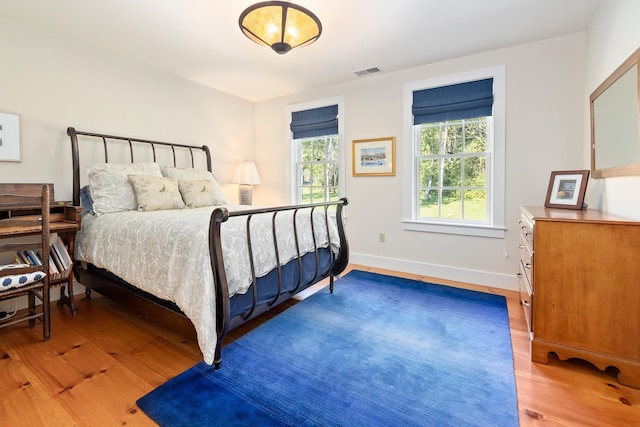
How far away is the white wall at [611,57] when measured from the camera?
5.34 ft

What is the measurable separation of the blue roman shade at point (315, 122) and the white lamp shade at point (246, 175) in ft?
2.52

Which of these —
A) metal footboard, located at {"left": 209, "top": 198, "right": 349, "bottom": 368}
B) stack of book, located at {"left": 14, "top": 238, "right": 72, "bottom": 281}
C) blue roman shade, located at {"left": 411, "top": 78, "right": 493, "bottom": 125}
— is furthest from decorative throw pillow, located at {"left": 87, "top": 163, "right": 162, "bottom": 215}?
blue roman shade, located at {"left": 411, "top": 78, "right": 493, "bottom": 125}

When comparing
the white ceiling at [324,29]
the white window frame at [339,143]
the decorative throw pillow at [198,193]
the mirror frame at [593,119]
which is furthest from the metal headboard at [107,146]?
the mirror frame at [593,119]

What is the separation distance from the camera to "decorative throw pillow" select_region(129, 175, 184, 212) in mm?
2592

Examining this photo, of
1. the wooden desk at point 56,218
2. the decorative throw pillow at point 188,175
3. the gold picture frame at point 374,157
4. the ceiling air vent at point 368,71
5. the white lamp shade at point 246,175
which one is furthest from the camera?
the white lamp shade at point 246,175

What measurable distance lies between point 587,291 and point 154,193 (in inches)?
123

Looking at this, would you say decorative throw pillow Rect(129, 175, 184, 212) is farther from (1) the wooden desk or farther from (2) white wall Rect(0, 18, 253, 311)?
(2) white wall Rect(0, 18, 253, 311)

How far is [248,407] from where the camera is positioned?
135cm

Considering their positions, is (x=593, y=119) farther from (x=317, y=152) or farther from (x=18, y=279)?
(x=18, y=279)

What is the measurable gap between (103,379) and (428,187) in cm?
322

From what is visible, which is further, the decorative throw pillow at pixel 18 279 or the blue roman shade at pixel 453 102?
the blue roman shade at pixel 453 102

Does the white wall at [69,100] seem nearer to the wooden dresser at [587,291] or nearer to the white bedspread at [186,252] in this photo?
the white bedspread at [186,252]

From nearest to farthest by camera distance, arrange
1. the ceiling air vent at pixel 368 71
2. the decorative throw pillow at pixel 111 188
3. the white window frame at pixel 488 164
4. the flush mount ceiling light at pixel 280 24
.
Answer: the flush mount ceiling light at pixel 280 24 < the decorative throw pillow at pixel 111 188 < the white window frame at pixel 488 164 < the ceiling air vent at pixel 368 71

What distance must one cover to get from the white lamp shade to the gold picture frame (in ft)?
4.63
